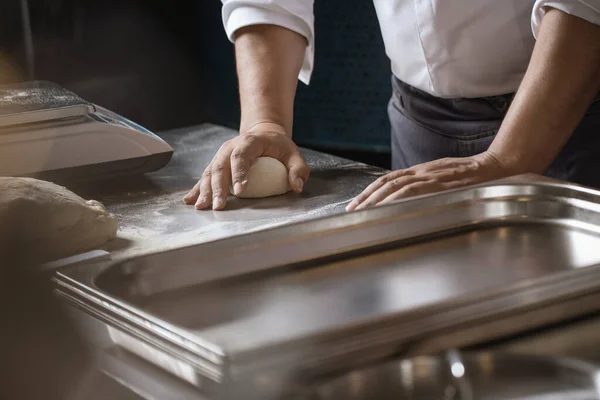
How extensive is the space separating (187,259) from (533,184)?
46 cm

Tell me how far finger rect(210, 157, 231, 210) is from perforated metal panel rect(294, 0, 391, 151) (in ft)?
5.08

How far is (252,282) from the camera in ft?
2.80

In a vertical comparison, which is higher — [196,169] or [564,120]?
[564,120]

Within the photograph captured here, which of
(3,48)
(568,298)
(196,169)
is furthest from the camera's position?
(3,48)

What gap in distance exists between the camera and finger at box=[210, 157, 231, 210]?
4.13 ft

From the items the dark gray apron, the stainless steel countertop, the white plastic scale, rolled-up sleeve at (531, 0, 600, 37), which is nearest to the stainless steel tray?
the white plastic scale

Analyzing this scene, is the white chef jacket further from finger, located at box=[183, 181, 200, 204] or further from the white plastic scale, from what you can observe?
finger, located at box=[183, 181, 200, 204]

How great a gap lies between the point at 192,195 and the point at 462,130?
2.01 feet

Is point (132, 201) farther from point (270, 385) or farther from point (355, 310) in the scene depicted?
point (270, 385)

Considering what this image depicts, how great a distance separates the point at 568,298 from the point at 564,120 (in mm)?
772

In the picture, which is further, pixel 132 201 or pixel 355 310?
pixel 132 201

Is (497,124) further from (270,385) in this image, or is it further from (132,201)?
(270,385)

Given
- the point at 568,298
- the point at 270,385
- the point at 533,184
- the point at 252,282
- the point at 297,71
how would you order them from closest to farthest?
the point at 270,385 < the point at 568,298 < the point at 252,282 < the point at 533,184 < the point at 297,71

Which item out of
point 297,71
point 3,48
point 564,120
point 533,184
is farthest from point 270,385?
point 3,48
